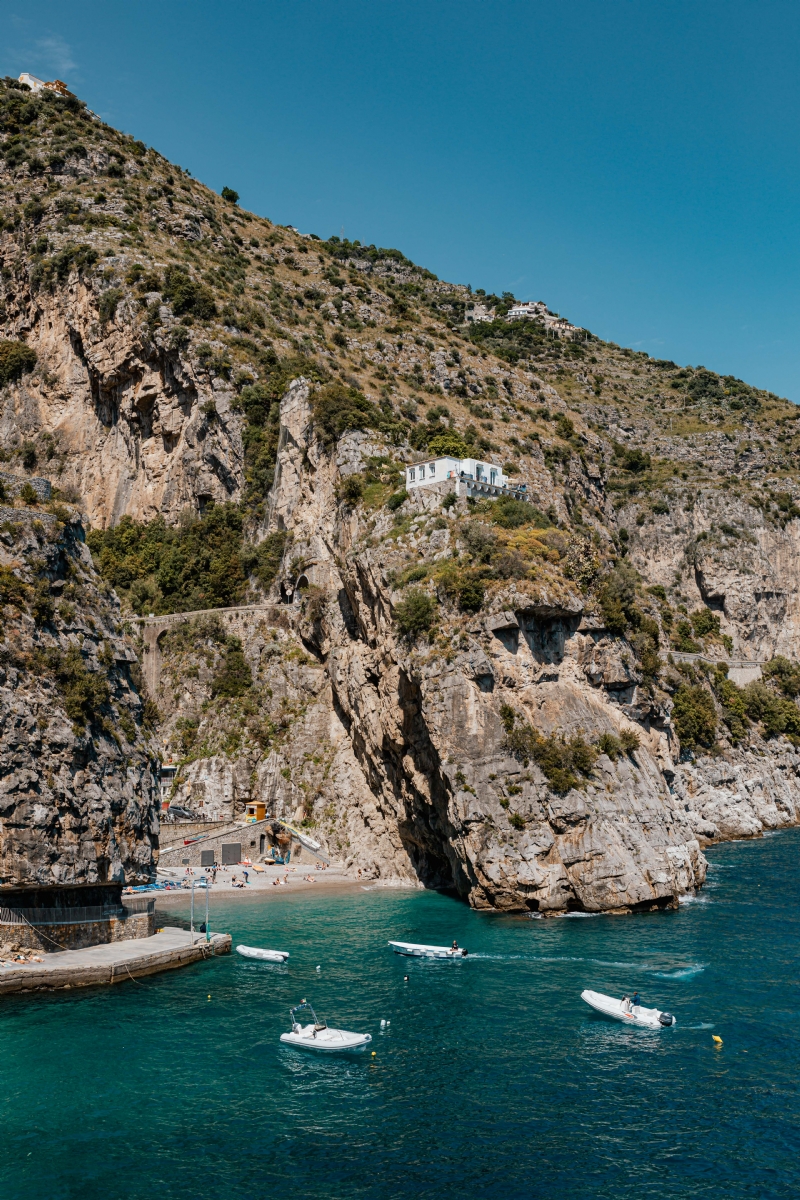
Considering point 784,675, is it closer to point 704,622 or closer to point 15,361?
point 704,622

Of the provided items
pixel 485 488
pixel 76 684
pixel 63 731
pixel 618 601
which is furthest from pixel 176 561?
pixel 63 731

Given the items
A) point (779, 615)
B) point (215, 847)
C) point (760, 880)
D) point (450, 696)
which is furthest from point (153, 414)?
point (779, 615)

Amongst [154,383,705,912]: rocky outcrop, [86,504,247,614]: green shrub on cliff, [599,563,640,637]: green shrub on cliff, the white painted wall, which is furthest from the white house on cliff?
[86,504,247,614]: green shrub on cliff

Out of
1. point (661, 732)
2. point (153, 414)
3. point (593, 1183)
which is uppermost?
point (153, 414)

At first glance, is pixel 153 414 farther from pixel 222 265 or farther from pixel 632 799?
pixel 632 799

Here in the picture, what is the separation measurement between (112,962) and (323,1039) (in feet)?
37.8

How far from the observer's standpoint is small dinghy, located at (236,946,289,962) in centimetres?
4194

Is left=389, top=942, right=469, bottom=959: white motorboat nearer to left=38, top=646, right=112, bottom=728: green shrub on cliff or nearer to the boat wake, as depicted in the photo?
the boat wake

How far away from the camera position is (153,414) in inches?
3533

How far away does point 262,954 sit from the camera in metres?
42.3

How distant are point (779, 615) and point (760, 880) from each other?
5936 cm

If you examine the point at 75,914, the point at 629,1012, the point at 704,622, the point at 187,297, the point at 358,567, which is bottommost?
the point at 629,1012

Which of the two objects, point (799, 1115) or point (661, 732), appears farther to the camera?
point (661, 732)

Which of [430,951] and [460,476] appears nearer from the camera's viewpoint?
[430,951]
